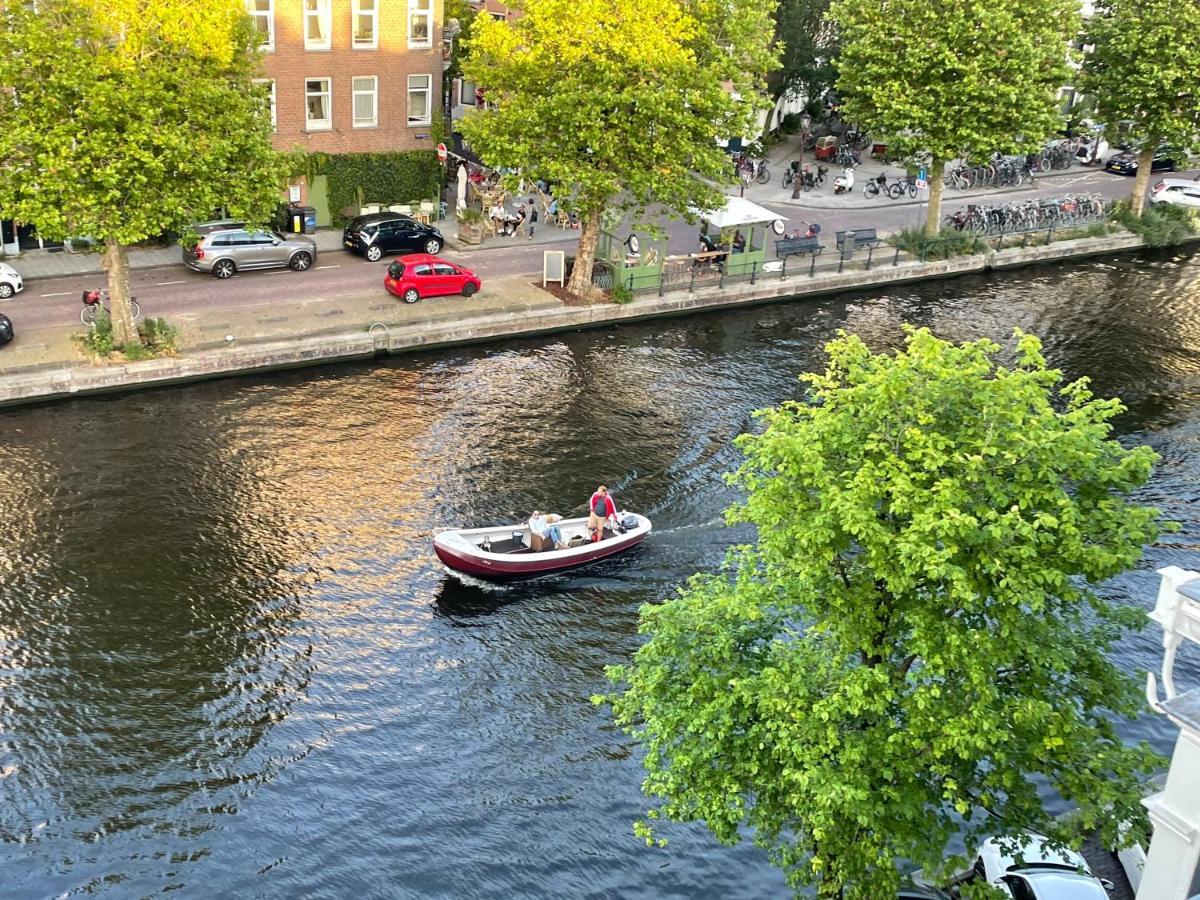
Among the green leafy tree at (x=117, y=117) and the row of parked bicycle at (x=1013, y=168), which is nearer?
the green leafy tree at (x=117, y=117)

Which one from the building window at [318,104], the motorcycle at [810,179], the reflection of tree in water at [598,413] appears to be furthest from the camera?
the motorcycle at [810,179]

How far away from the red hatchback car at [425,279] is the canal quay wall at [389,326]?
1.61 feet

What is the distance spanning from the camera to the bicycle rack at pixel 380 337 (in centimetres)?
4331

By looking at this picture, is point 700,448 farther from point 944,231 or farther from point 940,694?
point 944,231

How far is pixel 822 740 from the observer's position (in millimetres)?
17625

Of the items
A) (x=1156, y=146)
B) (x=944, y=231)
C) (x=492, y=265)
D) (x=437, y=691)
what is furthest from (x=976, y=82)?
(x=437, y=691)

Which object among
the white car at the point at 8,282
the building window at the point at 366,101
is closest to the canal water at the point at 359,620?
the white car at the point at 8,282

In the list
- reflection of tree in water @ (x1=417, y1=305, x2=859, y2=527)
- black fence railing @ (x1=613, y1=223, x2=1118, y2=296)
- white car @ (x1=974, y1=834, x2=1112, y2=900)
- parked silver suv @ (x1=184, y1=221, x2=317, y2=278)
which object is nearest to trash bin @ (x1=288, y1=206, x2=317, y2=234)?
parked silver suv @ (x1=184, y1=221, x2=317, y2=278)

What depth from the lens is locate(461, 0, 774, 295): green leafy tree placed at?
4412 centimetres

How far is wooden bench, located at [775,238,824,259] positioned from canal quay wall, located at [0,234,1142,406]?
2.70 ft

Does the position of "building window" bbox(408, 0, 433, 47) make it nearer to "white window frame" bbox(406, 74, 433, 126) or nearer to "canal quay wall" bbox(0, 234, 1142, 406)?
"white window frame" bbox(406, 74, 433, 126)

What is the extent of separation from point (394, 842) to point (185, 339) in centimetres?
2346

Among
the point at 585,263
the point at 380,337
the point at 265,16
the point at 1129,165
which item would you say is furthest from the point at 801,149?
the point at 380,337

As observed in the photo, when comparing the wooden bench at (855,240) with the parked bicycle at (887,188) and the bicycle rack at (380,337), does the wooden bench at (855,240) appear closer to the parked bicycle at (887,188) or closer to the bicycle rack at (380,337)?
the parked bicycle at (887,188)
